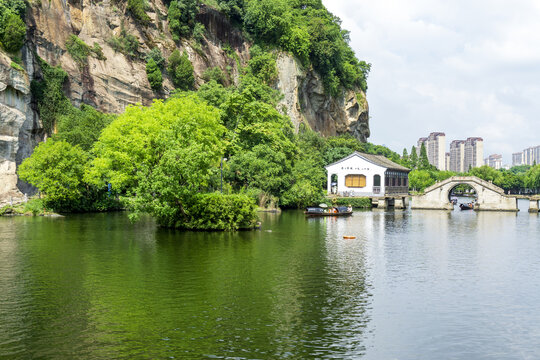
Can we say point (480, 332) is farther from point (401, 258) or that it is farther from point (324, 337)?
point (401, 258)

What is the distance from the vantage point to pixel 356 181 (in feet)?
321

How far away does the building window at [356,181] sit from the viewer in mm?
97500

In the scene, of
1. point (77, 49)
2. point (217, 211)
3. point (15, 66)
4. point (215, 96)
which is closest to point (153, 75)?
point (77, 49)

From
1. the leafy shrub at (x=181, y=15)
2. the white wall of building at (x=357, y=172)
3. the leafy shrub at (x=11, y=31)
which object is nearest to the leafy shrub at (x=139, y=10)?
the leafy shrub at (x=181, y=15)

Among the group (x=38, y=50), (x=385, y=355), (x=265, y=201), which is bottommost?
(x=385, y=355)

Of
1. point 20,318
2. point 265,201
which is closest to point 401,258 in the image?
point 20,318

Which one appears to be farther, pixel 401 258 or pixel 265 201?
pixel 265 201

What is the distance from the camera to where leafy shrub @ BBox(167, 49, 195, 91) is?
90812 mm

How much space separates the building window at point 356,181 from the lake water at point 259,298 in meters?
55.5

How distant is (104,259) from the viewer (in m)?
31.0

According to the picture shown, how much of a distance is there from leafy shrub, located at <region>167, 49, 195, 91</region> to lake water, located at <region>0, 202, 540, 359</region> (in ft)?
177

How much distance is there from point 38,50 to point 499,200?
8023 cm

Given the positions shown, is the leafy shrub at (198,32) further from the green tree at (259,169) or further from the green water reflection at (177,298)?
the green water reflection at (177,298)

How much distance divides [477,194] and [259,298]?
80650mm
